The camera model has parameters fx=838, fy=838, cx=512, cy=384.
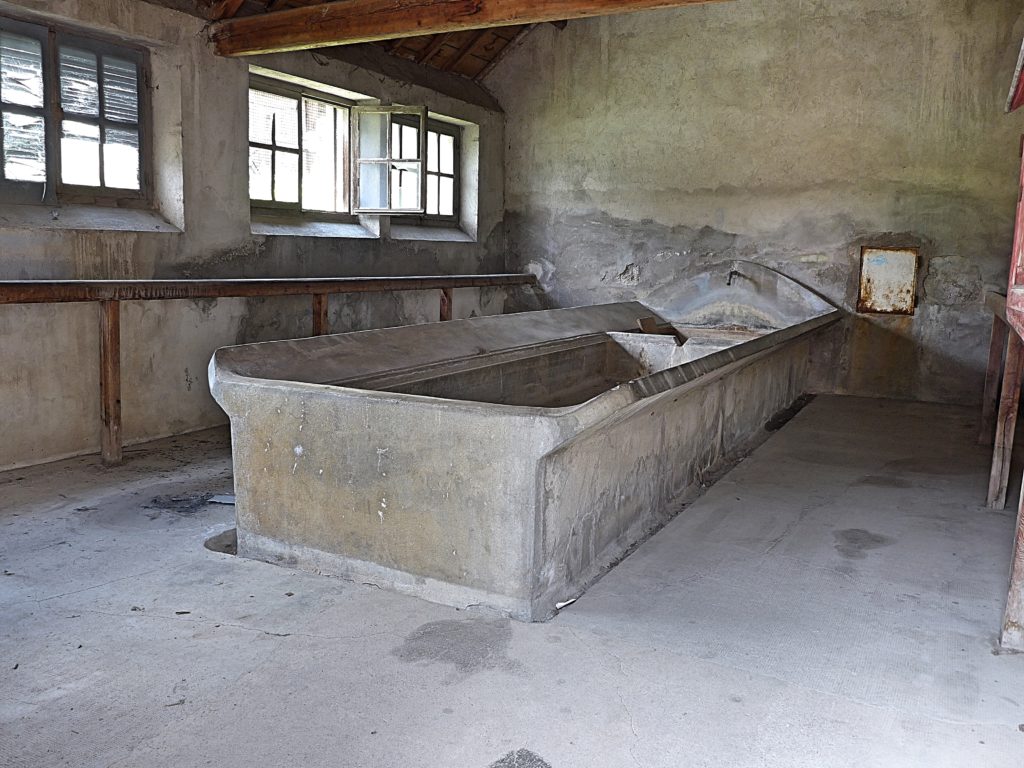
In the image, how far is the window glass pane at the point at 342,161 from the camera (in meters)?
7.77

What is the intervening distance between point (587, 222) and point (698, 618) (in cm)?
688

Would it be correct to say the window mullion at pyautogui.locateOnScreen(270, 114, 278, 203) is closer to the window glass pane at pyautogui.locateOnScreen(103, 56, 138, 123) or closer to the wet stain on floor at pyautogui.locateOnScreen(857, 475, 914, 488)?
the window glass pane at pyautogui.locateOnScreen(103, 56, 138, 123)

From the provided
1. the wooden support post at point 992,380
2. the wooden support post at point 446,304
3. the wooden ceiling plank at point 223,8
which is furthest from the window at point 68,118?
the wooden support post at point 992,380

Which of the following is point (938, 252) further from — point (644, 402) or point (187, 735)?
point (187, 735)

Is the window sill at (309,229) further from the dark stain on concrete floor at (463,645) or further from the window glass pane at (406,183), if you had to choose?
the dark stain on concrete floor at (463,645)

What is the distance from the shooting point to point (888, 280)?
26.2 ft

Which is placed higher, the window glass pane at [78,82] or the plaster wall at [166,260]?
the window glass pane at [78,82]

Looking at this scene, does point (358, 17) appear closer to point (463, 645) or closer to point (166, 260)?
point (166, 260)

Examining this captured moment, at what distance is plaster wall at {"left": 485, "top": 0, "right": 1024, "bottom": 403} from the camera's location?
24.9ft

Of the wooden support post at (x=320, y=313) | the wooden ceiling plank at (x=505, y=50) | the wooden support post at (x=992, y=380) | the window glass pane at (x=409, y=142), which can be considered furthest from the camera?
the wooden ceiling plank at (x=505, y=50)

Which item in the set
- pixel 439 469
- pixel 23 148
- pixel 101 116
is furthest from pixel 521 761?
pixel 101 116

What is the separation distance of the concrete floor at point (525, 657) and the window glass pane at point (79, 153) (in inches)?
93.6

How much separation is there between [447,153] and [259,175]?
284 cm

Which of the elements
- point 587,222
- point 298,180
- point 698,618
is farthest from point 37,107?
point 587,222
